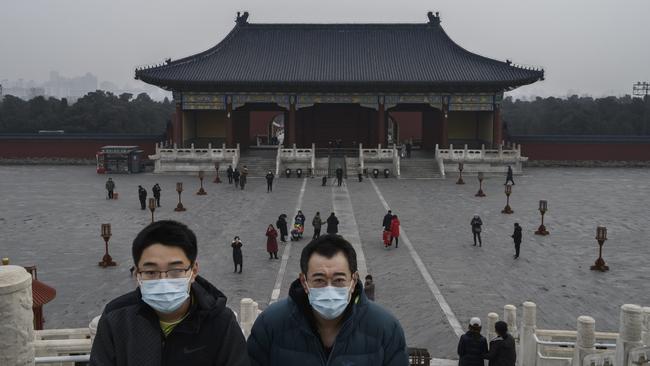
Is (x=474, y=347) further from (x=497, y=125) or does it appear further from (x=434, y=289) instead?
(x=497, y=125)

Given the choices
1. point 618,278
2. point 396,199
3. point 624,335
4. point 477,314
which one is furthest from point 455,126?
point 624,335

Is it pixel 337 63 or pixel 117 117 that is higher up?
pixel 337 63

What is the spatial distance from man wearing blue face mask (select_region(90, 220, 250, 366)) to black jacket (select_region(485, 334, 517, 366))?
4865 mm

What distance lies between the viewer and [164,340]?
3.26 m

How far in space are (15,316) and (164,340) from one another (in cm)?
308

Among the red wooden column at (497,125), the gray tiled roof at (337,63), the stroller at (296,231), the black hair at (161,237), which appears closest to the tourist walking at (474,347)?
the black hair at (161,237)

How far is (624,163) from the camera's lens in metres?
45.3

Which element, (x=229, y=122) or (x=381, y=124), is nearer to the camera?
(x=229, y=122)

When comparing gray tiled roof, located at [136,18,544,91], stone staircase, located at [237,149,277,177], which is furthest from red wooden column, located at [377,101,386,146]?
stone staircase, located at [237,149,277,177]

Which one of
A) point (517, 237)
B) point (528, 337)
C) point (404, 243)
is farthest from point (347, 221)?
point (528, 337)

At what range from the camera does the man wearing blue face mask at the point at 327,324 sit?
3.38 m

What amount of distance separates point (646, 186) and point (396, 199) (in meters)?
15.7

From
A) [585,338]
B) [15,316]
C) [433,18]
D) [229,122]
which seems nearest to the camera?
[15,316]

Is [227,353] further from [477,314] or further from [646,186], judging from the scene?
[646,186]
